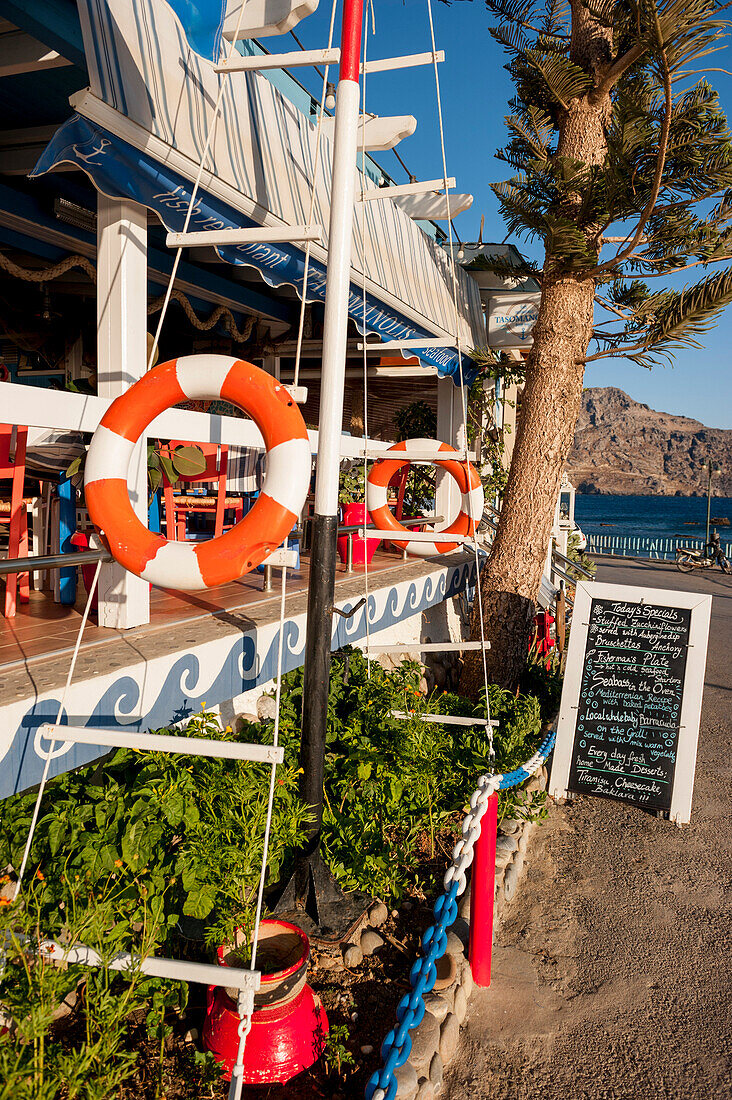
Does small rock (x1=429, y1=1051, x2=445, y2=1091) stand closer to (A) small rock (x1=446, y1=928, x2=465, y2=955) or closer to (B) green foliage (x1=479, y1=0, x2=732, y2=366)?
(A) small rock (x1=446, y1=928, x2=465, y2=955)

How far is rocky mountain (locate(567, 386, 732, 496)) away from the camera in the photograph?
170 m

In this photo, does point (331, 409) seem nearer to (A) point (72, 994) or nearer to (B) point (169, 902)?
(B) point (169, 902)

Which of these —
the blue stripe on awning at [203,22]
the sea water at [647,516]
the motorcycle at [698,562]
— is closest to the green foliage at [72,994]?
the blue stripe on awning at [203,22]

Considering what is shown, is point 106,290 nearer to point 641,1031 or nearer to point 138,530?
point 138,530

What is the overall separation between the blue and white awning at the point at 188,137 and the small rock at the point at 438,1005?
316cm

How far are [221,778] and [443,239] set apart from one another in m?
10.0

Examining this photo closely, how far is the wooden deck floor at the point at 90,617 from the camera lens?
2709mm

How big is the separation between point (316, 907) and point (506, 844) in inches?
54.0

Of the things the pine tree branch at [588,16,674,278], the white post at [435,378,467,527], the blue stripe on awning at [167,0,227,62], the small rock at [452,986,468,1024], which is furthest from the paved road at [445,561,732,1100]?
the white post at [435,378,467,527]

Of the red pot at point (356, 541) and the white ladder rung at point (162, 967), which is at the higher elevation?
the red pot at point (356, 541)

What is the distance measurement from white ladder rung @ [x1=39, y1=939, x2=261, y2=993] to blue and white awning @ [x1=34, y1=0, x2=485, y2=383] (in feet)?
8.47

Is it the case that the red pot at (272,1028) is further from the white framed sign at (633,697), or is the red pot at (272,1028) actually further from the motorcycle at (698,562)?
the motorcycle at (698,562)

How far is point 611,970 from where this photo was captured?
296cm

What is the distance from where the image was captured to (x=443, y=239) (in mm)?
10617
